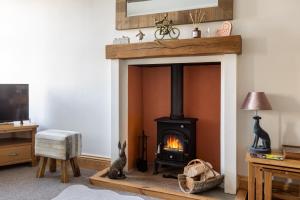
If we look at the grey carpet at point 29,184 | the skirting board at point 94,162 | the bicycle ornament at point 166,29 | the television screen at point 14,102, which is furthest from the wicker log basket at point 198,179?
the television screen at point 14,102

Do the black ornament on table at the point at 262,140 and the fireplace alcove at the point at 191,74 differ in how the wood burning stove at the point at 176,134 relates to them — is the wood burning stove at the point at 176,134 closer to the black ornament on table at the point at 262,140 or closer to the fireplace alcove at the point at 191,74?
the fireplace alcove at the point at 191,74

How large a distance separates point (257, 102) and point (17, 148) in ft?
10.3

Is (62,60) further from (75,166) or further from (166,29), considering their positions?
(166,29)

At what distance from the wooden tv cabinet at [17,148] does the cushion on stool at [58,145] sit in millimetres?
585

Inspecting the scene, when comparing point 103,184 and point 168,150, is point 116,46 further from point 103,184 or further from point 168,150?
point 103,184

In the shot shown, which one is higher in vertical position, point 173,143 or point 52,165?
point 173,143

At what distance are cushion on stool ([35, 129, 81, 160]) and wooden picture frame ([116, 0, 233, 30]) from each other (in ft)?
5.06

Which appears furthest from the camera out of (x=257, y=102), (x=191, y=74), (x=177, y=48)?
(x=191, y=74)

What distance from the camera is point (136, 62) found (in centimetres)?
318

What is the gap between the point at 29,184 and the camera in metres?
2.93

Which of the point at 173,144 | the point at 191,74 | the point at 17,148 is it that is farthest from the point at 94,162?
the point at 191,74

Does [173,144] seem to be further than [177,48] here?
Yes

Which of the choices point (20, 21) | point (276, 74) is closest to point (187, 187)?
point (276, 74)

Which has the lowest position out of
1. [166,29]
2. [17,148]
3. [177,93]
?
[17,148]
